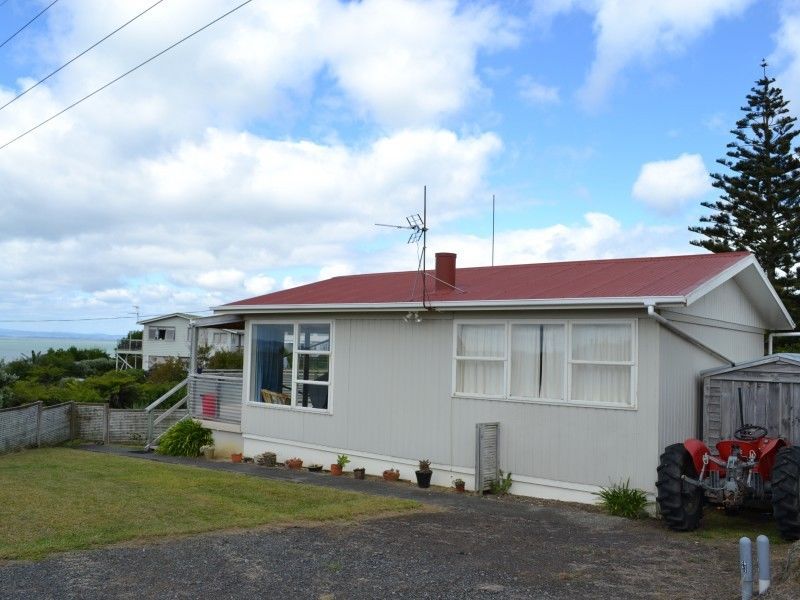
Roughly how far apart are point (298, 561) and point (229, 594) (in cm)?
109

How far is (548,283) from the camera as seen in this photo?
12406mm

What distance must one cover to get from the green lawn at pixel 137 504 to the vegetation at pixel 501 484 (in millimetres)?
1593

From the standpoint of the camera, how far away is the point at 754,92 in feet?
100

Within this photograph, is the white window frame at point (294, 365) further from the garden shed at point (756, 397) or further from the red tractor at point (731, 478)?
the red tractor at point (731, 478)

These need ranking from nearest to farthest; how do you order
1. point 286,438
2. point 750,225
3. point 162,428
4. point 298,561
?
point 298,561 < point 286,438 < point 162,428 < point 750,225

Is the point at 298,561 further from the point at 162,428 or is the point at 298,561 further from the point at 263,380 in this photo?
the point at 162,428

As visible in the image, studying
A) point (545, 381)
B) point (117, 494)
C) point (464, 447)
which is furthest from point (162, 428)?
point (545, 381)

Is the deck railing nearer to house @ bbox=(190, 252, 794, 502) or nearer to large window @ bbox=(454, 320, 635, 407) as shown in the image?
house @ bbox=(190, 252, 794, 502)

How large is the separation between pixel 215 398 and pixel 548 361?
26.4ft

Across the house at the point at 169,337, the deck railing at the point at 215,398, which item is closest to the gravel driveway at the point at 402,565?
the deck railing at the point at 215,398

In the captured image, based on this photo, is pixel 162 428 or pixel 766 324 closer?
pixel 766 324

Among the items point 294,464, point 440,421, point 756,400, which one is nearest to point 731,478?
point 756,400

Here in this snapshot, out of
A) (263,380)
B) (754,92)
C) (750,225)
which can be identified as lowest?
(263,380)

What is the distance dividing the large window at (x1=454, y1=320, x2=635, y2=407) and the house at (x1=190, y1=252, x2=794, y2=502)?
21 millimetres
